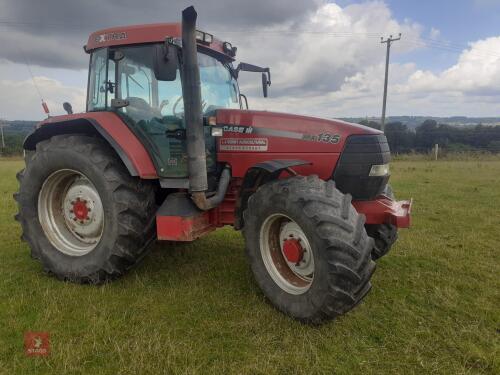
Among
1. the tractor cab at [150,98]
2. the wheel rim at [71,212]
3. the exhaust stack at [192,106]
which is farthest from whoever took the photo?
the wheel rim at [71,212]

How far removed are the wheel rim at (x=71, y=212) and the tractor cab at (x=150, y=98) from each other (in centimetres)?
78

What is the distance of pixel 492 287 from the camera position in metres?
3.92

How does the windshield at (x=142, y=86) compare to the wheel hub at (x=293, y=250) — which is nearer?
the wheel hub at (x=293, y=250)

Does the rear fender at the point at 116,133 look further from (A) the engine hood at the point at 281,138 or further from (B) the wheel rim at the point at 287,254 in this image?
(B) the wheel rim at the point at 287,254

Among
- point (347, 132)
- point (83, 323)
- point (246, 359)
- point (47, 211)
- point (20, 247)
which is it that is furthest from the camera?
point (20, 247)

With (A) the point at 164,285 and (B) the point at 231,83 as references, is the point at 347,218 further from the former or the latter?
(B) the point at 231,83

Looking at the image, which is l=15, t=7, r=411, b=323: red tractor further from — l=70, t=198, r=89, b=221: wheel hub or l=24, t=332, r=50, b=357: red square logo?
l=24, t=332, r=50, b=357: red square logo

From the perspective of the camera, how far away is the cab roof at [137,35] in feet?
12.1

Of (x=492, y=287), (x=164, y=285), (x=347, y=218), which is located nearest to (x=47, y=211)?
(x=164, y=285)

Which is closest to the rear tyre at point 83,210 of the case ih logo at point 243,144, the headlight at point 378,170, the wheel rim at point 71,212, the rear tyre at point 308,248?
the wheel rim at point 71,212

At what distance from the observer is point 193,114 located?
11.3 ft

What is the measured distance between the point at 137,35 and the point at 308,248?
8.39 feet

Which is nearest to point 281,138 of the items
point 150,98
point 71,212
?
point 150,98

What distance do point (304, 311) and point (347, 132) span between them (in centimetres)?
158
